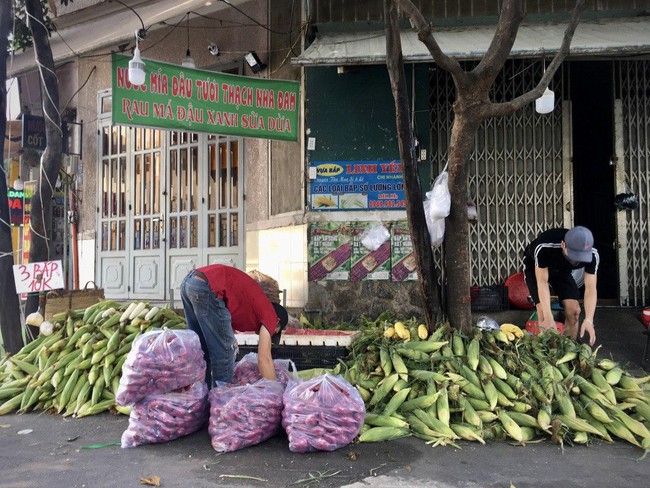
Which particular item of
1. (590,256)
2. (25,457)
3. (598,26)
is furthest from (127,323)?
(598,26)

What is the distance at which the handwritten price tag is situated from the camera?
6.57m

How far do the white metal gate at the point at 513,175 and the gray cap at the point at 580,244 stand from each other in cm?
273

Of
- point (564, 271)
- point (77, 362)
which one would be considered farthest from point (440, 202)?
point (77, 362)

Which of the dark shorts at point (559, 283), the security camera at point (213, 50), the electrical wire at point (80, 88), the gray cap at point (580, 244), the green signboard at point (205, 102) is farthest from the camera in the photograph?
the electrical wire at point (80, 88)

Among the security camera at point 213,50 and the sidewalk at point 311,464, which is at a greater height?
the security camera at point 213,50

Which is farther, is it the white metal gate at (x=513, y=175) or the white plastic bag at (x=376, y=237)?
the white metal gate at (x=513, y=175)

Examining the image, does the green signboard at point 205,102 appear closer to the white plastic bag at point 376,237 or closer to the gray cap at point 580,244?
the white plastic bag at point 376,237

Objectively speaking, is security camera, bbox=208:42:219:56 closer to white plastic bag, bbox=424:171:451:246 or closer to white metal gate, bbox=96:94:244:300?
white metal gate, bbox=96:94:244:300

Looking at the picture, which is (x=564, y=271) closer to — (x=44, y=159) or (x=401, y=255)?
(x=401, y=255)

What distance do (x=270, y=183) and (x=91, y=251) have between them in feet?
14.2

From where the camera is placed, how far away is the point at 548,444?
455 cm

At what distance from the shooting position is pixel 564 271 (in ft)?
19.6

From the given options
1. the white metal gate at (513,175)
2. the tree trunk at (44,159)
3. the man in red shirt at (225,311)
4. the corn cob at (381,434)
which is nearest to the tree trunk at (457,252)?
the corn cob at (381,434)

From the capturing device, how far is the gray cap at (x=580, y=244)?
17.7 ft
